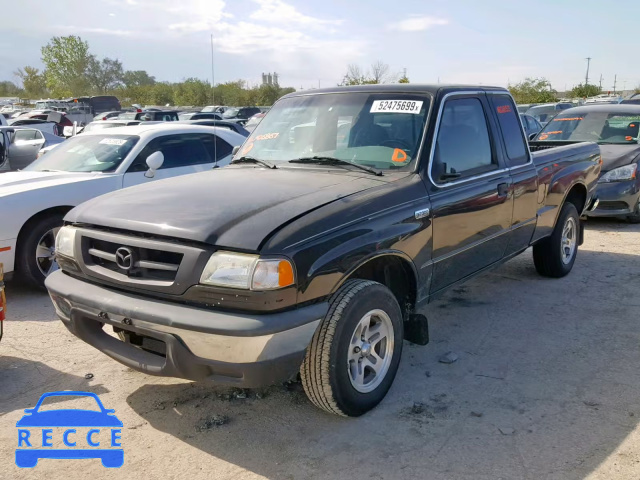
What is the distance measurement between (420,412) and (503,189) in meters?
2.00

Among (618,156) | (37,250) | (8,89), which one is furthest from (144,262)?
(8,89)

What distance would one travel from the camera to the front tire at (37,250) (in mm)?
5547

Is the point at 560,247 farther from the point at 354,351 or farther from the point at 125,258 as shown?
the point at 125,258

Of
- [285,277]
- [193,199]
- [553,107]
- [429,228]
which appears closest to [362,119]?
[429,228]

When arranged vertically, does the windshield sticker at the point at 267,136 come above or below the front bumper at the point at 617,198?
above

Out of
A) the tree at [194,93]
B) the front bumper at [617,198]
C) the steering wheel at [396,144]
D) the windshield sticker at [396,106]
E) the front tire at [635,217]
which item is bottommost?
the front tire at [635,217]

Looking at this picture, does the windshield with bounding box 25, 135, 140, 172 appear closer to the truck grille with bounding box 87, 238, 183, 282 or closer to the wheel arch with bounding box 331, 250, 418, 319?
the truck grille with bounding box 87, 238, 183, 282

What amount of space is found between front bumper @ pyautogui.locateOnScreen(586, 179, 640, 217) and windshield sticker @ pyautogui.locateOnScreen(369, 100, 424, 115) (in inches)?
211

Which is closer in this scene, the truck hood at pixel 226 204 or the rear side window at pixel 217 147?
the truck hood at pixel 226 204

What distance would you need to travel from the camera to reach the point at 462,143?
4270mm

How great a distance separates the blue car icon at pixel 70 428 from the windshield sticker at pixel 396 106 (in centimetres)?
266

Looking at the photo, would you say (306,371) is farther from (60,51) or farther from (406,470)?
(60,51)

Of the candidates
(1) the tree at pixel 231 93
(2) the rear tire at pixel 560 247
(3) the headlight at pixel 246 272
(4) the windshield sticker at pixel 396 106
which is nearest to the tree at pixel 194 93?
(1) the tree at pixel 231 93

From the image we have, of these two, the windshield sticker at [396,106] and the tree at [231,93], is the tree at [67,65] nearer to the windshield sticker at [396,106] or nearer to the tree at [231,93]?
the tree at [231,93]
